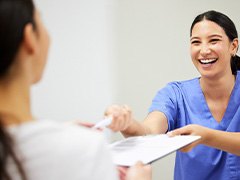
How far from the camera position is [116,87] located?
1628 mm

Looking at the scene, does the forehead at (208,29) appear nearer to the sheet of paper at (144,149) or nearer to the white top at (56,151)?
the sheet of paper at (144,149)

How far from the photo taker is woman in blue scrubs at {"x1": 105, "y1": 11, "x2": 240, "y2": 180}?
1.17 meters

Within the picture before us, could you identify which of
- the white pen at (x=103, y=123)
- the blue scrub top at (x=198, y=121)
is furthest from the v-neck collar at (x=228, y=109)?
the white pen at (x=103, y=123)

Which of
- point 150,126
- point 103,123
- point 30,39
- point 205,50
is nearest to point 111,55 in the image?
point 205,50

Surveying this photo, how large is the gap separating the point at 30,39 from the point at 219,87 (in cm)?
97

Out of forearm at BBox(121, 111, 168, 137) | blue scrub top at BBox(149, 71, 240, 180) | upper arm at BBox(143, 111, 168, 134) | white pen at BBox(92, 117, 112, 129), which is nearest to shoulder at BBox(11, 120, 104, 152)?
white pen at BBox(92, 117, 112, 129)

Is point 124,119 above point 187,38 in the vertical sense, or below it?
below

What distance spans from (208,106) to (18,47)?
96cm

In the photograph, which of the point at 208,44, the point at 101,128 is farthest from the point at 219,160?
the point at 101,128

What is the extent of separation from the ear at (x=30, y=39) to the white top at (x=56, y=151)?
11cm

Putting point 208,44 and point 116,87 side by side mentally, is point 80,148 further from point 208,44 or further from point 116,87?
point 116,87

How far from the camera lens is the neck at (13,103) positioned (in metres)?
0.45

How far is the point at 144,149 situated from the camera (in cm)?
74

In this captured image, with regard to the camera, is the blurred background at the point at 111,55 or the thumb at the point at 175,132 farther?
the blurred background at the point at 111,55
